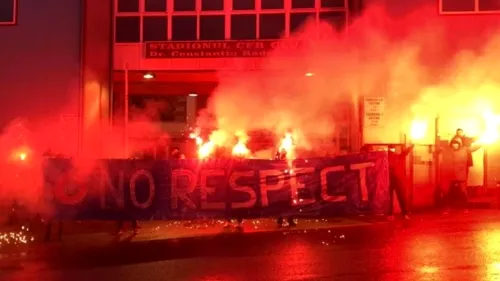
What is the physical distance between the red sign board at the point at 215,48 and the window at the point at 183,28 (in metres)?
0.20

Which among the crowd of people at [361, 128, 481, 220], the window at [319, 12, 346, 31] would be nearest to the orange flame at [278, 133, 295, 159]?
the crowd of people at [361, 128, 481, 220]

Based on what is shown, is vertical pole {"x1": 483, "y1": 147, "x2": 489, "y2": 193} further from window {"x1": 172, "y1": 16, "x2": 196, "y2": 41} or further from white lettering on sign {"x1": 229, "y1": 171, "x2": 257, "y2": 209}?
window {"x1": 172, "y1": 16, "x2": 196, "y2": 41}

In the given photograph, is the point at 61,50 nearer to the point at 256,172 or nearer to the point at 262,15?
the point at 262,15

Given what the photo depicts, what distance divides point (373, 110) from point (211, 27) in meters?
4.57

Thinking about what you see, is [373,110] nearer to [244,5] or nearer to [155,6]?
[244,5]

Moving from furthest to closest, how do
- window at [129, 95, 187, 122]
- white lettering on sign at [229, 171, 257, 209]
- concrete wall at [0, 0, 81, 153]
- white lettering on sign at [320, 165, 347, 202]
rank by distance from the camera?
window at [129, 95, 187, 122] → concrete wall at [0, 0, 81, 153] → white lettering on sign at [320, 165, 347, 202] → white lettering on sign at [229, 171, 257, 209]

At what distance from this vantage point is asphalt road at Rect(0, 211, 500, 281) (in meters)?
7.38

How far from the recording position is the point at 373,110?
13.6 meters

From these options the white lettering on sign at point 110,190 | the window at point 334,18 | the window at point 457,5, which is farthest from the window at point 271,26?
the white lettering on sign at point 110,190

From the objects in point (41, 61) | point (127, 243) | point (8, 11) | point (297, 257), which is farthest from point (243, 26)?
point (297, 257)

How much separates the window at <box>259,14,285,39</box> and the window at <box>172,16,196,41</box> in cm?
162

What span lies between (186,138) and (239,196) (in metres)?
5.77

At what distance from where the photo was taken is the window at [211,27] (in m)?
15.8

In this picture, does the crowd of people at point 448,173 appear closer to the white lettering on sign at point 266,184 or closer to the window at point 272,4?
the white lettering on sign at point 266,184
